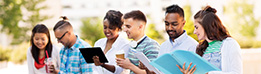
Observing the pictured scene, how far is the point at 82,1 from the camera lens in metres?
82.4

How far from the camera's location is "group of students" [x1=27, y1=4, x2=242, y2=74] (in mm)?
3201

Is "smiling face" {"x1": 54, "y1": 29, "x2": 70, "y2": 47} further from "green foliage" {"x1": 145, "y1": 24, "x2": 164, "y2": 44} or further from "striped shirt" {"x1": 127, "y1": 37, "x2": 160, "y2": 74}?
"green foliage" {"x1": 145, "y1": 24, "x2": 164, "y2": 44}

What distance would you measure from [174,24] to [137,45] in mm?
549

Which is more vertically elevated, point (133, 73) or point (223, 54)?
point (223, 54)

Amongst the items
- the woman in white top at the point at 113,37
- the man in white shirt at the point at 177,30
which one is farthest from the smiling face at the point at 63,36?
the man in white shirt at the point at 177,30

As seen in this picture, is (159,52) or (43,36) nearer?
(159,52)

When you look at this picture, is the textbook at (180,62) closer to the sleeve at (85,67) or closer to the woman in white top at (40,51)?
the sleeve at (85,67)

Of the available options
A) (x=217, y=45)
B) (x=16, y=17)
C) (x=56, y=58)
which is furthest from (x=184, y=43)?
(x=16, y=17)

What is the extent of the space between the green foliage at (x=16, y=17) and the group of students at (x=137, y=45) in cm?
2463

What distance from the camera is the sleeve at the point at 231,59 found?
10.00ft

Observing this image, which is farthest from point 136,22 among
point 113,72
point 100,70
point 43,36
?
point 43,36

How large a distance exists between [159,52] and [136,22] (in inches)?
16.0

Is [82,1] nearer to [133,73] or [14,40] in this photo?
[14,40]

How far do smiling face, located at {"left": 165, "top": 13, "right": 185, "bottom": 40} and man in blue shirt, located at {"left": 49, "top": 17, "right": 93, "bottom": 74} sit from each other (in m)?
1.45
